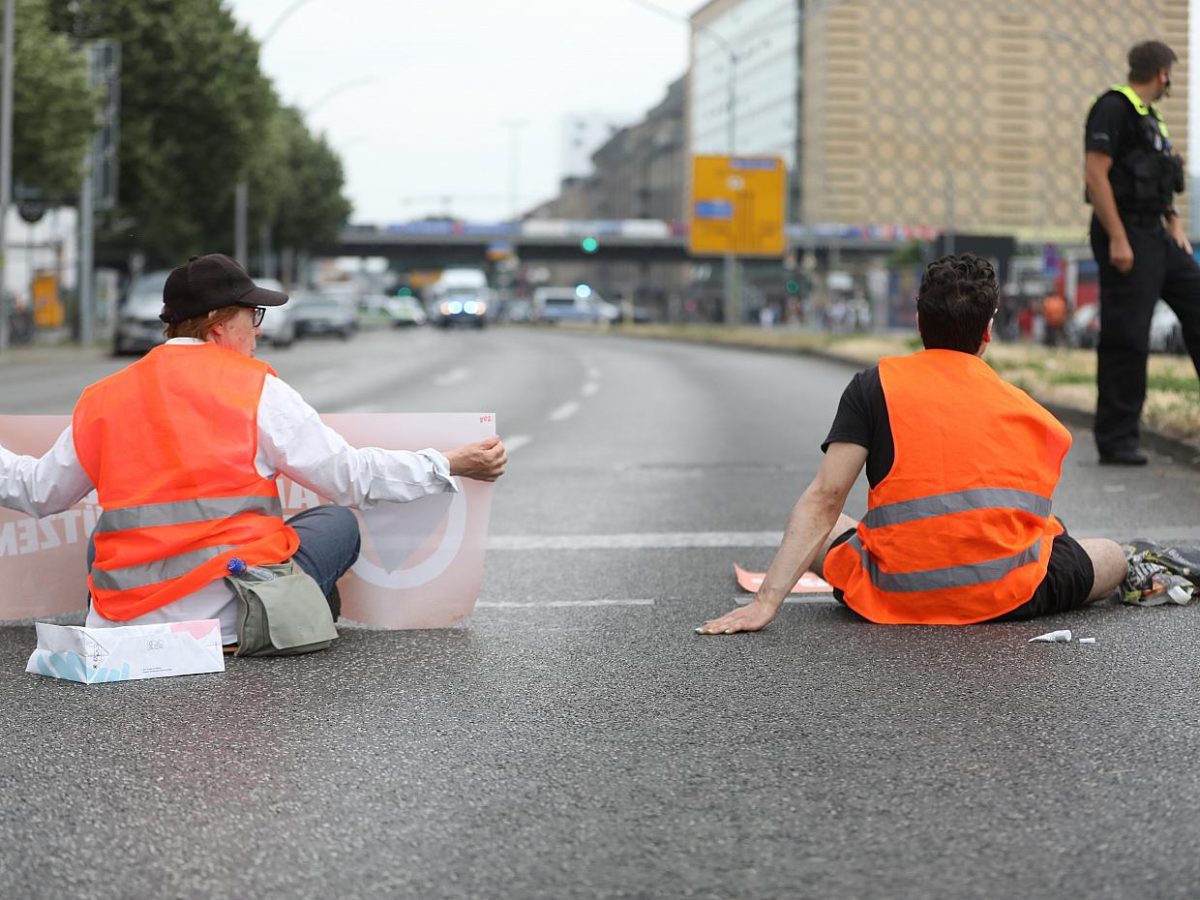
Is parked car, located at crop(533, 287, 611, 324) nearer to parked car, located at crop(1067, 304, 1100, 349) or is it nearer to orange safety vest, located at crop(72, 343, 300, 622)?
parked car, located at crop(1067, 304, 1100, 349)

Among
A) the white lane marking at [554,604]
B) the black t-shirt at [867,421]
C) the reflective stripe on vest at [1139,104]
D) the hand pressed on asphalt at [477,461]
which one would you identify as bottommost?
the white lane marking at [554,604]

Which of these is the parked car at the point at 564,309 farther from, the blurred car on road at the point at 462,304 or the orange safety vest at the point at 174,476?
the orange safety vest at the point at 174,476

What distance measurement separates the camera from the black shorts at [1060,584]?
5500 mm

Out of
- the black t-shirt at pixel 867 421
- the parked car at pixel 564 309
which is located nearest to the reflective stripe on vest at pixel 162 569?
the black t-shirt at pixel 867 421

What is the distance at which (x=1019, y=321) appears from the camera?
51.5 metres

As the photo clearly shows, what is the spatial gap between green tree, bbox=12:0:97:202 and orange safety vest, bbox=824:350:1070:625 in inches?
1251

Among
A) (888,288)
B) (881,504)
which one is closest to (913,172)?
(888,288)

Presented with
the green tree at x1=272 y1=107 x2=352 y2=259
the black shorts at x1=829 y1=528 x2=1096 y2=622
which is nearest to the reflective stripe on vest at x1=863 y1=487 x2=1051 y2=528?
the black shorts at x1=829 y1=528 x2=1096 y2=622

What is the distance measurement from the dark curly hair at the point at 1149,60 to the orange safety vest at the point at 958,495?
476 cm

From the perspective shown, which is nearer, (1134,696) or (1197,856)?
(1197,856)

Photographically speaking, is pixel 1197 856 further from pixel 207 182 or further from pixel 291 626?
pixel 207 182

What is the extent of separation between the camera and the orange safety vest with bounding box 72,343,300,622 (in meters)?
4.86

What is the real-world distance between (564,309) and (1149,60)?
84.2 metres

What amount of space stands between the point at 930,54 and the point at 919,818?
121554 mm
